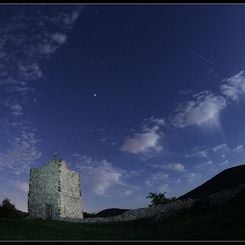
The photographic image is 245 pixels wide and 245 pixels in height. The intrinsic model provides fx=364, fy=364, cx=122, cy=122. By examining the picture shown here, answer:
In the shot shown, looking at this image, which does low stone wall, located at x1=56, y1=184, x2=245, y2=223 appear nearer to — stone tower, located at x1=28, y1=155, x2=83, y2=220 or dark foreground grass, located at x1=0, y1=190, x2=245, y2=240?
dark foreground grass, located at x1=0, y1=190, x2=245, y2=240

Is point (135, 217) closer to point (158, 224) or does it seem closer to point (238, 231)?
point (158, 224)

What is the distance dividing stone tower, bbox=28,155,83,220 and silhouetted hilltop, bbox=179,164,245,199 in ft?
136

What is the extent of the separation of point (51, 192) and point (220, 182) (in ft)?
174

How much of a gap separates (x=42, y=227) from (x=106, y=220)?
51.2 ft

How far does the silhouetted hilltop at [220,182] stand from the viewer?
87.9 m

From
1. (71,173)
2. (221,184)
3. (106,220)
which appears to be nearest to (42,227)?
(106,220)

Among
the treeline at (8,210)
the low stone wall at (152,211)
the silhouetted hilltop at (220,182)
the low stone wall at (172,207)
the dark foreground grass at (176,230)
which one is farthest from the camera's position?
the silhouetted hilltop at (220,182)

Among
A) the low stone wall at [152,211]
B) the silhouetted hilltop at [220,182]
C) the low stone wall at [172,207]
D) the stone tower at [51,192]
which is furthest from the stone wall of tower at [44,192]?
the silhouetted hilltop at [220,182]

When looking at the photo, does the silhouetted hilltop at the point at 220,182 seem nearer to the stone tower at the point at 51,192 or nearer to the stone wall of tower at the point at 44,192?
the stone tower at the point at 51,192

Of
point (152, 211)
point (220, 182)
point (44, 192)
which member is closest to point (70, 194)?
point (44, 192)

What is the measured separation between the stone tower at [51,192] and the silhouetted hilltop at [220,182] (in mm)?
41527

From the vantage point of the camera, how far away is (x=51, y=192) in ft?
177

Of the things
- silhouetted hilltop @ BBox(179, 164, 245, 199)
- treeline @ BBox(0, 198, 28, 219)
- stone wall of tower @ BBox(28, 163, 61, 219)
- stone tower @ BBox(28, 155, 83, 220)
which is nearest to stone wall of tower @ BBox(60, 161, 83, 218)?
stone tower @ BBox(28, 155, 83, 220)

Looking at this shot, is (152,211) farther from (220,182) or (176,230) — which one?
(220,182)
